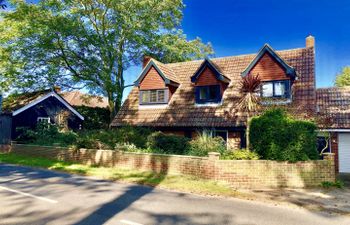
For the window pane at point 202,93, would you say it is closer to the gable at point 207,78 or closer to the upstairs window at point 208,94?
the upstairs window at point 208,94

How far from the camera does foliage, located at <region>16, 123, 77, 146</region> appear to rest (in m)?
21.6

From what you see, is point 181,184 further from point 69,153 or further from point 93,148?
point 69,153

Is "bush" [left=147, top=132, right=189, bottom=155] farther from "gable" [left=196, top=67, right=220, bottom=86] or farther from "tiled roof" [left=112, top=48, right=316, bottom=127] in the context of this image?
"gable" [left=196, top=67, right=220, bottom=86]

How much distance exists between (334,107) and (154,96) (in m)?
13.4

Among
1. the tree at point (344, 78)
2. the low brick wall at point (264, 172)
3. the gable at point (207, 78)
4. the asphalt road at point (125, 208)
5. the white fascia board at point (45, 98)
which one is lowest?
the asphalt road at point (125, 208)

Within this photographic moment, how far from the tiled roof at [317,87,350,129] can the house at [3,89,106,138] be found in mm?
21768

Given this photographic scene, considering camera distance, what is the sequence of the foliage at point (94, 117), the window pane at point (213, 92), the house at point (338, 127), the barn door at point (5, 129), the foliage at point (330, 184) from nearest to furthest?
the foliage at point (330, 184)
the house at point (338, 127)
the window pane at point (213, 92)
the barn door at point (5, 129)
the foliage at point (94, 117)

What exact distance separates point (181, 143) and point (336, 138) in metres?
9.92

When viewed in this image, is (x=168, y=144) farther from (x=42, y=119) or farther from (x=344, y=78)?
(x=344, y=78)

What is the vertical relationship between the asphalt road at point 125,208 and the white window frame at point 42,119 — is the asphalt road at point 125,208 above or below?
below

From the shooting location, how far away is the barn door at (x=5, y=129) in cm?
2475

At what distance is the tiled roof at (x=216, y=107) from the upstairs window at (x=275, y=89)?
598 millimetres

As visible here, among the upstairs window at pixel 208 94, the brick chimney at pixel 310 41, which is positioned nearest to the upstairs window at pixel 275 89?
the upstairs window at pixel 208 94

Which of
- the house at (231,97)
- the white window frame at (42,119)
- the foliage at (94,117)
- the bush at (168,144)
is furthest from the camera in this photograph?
the foliage at (94,117)
